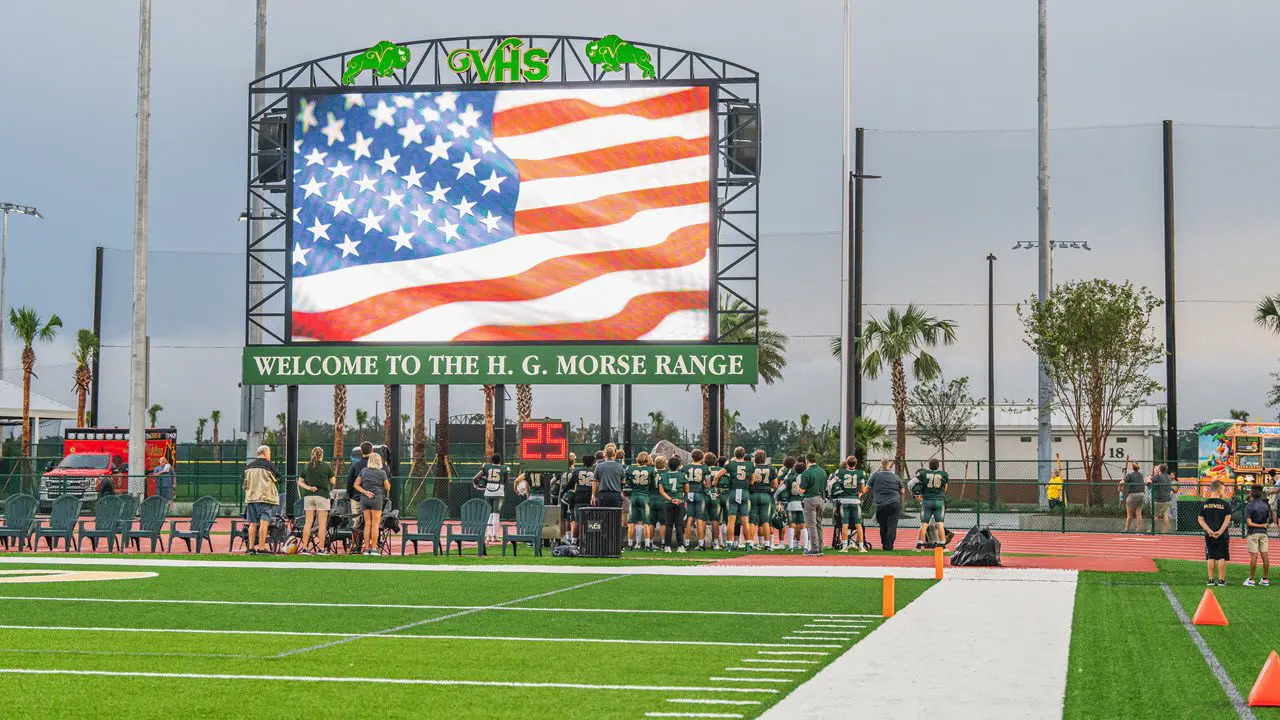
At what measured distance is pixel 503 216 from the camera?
3039 cm

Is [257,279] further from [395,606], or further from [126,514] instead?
[395,606]

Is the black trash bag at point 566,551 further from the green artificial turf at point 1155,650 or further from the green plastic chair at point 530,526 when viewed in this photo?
the green artificial turf at point 1155,650

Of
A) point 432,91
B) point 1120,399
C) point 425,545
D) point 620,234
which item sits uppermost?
point 432,91

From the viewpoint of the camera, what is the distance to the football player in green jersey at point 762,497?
25406 millimetres

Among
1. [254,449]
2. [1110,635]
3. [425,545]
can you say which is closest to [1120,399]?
[425,545]

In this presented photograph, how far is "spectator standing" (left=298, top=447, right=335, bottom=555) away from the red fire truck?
14.4m

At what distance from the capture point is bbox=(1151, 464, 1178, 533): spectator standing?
32.2 m

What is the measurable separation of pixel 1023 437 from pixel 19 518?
47232 mm

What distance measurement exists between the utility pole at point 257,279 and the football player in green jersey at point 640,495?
34.9 feet

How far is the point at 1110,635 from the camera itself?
13.5 metres

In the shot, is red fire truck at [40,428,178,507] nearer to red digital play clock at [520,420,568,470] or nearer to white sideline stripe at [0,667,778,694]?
red digital play clock at [520,420,568,470]

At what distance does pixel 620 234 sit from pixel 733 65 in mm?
4384

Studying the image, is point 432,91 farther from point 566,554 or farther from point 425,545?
point 566,554

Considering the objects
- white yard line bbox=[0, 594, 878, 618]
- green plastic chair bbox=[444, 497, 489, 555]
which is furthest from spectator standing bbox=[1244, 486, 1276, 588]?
green plastic chair bbox=[444, 497, 489, 555]
